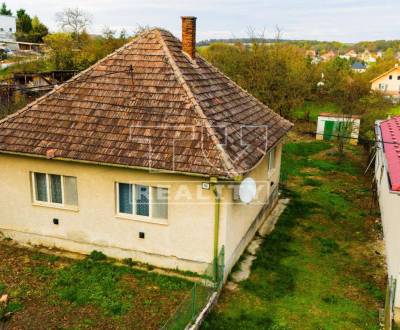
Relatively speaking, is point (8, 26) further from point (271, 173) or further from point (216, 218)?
point (216, 218)

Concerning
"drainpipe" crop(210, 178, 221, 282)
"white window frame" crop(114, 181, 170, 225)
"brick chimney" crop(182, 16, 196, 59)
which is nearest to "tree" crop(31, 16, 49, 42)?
"brick chimney" crop(182, 16, 196, 59)

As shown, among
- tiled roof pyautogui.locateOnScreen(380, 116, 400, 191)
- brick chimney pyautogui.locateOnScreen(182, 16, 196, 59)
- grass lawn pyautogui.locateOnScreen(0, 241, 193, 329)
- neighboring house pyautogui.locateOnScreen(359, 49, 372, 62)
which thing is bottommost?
grass lawn pyautogui.locateOnScreen(0, 241, 193, 329)

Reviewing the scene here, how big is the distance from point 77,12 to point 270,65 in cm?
4495

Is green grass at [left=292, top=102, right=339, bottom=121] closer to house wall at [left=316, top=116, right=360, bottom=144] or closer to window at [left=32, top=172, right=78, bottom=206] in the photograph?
house wall at [left=316, top=116, right=360, bottom=144]

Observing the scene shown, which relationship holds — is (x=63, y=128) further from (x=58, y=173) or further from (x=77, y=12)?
(x=77, y=12)

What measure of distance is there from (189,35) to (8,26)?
96022 millimetres

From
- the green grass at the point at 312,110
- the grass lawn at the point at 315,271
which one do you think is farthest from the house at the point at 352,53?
the grass lawn at the point at 315,271

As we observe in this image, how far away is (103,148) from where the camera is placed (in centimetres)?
1102

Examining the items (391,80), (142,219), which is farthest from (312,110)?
(391,80)

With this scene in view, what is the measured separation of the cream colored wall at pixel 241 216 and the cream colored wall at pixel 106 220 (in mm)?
475

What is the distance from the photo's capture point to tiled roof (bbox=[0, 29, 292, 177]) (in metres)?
10.5

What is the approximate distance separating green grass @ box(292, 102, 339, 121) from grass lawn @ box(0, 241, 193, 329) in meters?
31.4

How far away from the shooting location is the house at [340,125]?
94.5 ft

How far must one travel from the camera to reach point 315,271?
1191 centimetres
